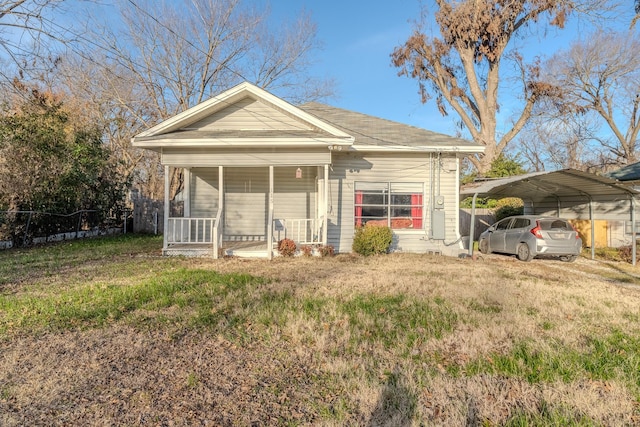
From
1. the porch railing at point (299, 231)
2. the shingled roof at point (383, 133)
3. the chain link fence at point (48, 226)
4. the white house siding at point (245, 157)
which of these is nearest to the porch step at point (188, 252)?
the porch railing at point (299, 231)

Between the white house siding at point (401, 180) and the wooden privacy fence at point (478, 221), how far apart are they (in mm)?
7862

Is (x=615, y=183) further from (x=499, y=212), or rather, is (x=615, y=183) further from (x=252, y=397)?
(x=252, y=397)

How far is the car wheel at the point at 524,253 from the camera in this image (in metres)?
10.9

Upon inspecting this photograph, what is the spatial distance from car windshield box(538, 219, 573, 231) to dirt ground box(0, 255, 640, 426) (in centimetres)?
596

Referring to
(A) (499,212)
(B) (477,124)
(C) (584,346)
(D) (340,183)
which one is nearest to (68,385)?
(C) (584,346)

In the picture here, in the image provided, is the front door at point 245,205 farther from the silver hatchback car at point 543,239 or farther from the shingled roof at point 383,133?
the silver hatchback car at point 543,239

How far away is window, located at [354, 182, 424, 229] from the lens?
1158 cm

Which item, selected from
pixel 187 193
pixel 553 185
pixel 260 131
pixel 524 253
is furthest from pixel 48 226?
pixel 553 185

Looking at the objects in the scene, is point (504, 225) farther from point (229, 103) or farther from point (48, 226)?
point (48, 226)

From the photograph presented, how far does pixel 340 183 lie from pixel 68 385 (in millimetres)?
9069

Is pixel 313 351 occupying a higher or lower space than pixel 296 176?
lower

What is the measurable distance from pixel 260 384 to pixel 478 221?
60.2 ft

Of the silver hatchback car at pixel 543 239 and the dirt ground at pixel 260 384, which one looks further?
the silver hatchback car at pixel 543 239

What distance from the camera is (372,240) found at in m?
10.4
